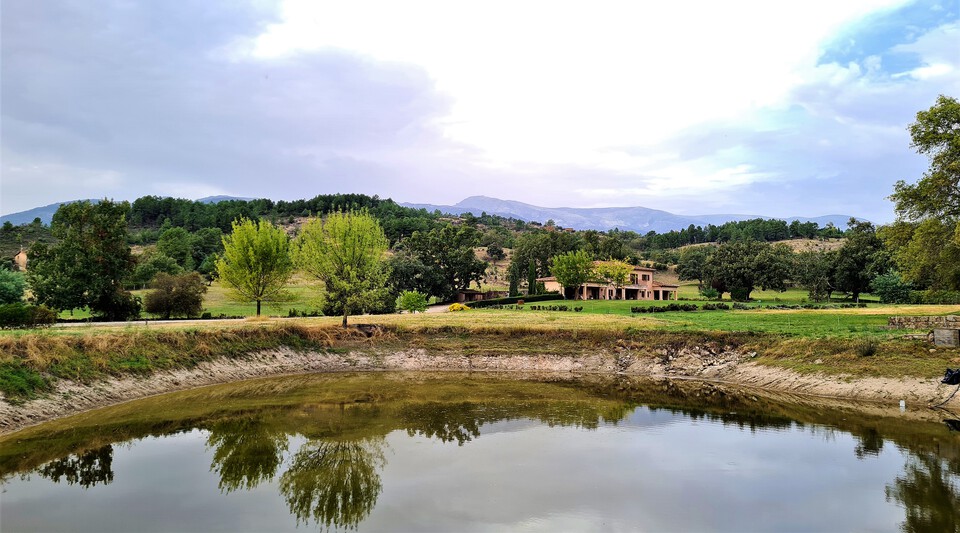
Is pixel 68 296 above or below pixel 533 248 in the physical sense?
below

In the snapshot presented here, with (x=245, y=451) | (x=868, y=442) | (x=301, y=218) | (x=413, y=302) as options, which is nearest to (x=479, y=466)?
(x=245, y=451)

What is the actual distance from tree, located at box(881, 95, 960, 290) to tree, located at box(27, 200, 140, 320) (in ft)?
193

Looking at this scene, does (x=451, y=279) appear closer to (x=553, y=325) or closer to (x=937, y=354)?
(x=553, y=325)

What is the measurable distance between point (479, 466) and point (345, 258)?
2763 centimetres

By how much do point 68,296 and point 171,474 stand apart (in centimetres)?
3702

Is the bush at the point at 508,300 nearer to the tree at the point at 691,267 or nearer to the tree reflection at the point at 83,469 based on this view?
the tree at the point at 691,267

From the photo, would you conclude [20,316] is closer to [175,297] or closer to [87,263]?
[87,263]

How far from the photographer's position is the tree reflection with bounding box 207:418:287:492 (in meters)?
15.9

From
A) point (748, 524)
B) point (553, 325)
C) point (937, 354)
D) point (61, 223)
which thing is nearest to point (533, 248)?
point (553, 325)

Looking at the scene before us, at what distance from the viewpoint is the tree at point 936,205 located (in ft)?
125

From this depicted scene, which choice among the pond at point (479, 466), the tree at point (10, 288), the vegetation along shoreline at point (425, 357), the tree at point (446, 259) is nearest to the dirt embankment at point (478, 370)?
the vegetation along shoreline at point (425, 357)

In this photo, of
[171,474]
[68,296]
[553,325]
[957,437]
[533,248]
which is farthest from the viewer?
[533,248]

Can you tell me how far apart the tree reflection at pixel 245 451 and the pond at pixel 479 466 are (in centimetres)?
9

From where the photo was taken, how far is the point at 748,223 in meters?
199
